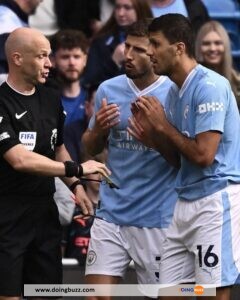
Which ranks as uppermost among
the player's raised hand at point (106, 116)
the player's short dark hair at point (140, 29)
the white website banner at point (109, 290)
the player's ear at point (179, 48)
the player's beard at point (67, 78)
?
the player's ear at point (179, 48)

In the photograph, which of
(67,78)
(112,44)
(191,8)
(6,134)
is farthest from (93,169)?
(191,8)

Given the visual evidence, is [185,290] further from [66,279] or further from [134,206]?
[66,279]

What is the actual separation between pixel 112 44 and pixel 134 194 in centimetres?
324

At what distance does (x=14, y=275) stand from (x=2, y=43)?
107 inches

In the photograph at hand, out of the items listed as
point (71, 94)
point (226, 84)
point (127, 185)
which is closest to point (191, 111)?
point (226, 84)

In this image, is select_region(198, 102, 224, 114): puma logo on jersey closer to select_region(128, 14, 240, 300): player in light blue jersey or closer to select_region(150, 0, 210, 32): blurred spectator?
select_region(128, 14, 240, 300): player in light blue jersey

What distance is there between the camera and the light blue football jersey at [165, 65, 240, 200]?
684 cm

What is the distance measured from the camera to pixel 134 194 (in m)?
7.75

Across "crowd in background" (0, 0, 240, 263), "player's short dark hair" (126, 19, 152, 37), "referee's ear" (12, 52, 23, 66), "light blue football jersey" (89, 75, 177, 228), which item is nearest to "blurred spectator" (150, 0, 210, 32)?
"crowd in background" (0, 0, 240, 263)

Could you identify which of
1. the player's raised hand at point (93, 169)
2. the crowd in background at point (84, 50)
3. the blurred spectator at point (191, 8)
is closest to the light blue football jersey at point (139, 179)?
the player's raised hand at point (93, 169)

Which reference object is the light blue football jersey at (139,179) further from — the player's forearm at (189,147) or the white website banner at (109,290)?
the player's forearm at (189,147)

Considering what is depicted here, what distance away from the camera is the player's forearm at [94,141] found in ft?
25.4

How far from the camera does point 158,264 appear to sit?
25.4ft

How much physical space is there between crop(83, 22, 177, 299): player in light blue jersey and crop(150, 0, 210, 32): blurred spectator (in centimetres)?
321
